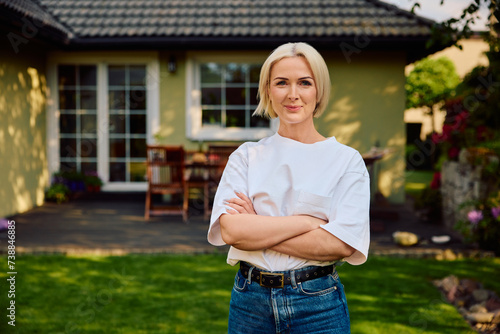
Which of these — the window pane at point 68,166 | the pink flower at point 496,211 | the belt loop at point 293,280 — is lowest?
the pink flower at point 496,211

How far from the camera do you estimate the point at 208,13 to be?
10219 mm

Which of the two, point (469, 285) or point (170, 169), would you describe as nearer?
point (469, 285)

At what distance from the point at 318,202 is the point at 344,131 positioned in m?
8.36

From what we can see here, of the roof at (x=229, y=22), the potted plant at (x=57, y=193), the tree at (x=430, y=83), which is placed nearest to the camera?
the roof at (x=229, y=22)

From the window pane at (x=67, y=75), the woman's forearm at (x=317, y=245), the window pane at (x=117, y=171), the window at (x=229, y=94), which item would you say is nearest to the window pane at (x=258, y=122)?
the window at (x=229, y=94)

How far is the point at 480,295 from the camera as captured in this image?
4527mm

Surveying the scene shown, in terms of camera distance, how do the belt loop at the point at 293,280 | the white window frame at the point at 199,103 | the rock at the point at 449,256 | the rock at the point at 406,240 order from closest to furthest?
the belt loop at the point at 293,280
the rock at the point at 449,256
the rock at the point at 406,240
the white window frame at the point at 199,103

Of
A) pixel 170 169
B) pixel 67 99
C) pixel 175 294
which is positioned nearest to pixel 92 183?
pixel 67 99

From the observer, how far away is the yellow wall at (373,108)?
9.86 metres

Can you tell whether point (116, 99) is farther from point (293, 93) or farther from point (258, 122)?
point (293, 93)

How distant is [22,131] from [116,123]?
5.80 ft

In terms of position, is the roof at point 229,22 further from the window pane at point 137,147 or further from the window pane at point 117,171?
the window pane at point 117,171

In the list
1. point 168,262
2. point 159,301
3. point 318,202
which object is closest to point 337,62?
point 168,262

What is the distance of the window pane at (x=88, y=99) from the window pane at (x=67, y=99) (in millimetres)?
160
